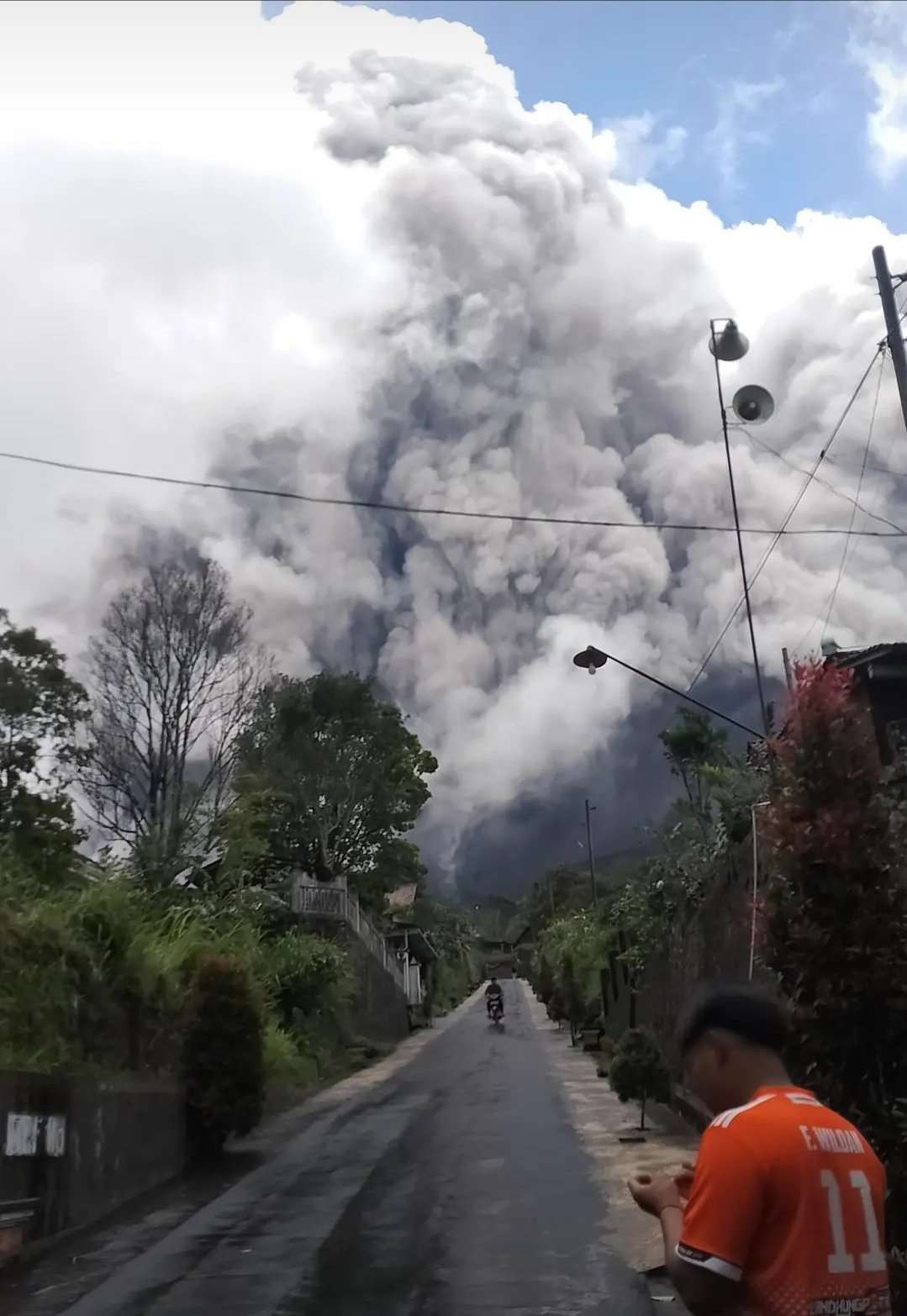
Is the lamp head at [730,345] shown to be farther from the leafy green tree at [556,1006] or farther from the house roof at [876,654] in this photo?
the leafy green tree at [556,1006]

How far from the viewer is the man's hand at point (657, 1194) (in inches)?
87.4

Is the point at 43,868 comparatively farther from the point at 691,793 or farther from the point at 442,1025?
the point at 442,1025

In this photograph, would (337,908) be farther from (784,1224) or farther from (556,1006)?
(784,1224)

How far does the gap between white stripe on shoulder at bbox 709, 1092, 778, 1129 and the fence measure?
27.8m

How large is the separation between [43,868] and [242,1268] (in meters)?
8.43

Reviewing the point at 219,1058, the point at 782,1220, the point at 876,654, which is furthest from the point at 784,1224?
the point at 876,654

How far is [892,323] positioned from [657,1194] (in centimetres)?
914

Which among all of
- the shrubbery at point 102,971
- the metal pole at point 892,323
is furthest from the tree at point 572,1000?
the metal pole at point 892,323

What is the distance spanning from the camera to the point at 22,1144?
8188 mm

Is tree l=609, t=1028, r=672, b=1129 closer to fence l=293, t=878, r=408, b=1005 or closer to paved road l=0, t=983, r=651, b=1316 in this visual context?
paved road l=0, t=983, r=651, b=1316

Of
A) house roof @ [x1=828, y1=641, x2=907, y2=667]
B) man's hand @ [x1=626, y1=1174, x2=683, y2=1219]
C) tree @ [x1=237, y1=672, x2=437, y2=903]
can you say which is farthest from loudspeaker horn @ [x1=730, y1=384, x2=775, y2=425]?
tree @ [x1=237, y1=672, x2=437, y2=903]

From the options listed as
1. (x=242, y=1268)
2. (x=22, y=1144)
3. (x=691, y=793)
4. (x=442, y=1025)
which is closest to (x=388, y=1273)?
(x=242, y=1268)

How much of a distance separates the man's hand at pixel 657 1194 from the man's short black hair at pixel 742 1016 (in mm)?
275

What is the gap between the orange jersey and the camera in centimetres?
196
